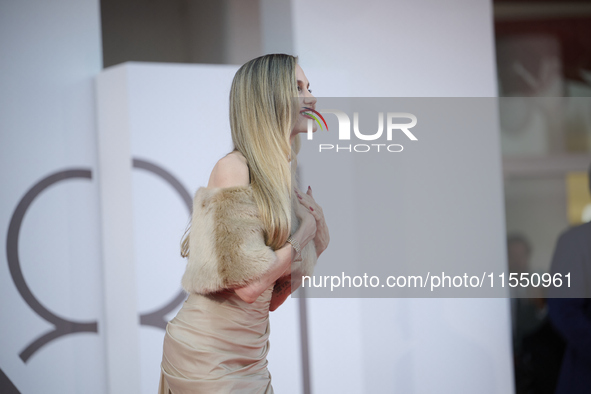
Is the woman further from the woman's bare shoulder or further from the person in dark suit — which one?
the person in dark suit

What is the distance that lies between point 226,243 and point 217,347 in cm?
33

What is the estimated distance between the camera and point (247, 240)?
1.63m

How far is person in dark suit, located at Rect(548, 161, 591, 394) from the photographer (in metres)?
1.67

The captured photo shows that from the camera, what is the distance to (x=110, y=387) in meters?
3.07

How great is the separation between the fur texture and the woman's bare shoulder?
29 mm

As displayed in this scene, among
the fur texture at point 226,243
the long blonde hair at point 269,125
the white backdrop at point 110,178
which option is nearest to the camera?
the fur texture at point 226,243

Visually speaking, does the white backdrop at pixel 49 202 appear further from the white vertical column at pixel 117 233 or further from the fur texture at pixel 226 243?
the fur texture at pixel 226 243

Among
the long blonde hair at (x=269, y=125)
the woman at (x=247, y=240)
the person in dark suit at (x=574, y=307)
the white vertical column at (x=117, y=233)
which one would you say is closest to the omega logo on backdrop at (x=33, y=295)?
the white vertical column at (x=117, y=233)

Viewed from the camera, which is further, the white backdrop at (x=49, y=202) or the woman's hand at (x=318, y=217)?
the white backdrop at (x=49, y=202)

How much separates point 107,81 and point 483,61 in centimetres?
195

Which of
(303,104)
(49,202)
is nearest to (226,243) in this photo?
(303,104)

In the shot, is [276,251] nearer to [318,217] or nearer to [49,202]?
[318,217]

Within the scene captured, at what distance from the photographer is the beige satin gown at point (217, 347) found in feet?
5.55

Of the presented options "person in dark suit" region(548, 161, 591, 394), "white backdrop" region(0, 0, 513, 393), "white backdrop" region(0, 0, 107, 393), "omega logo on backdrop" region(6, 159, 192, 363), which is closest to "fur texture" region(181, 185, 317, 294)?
"person in dark suit" region(548, 161, 591, 394)
